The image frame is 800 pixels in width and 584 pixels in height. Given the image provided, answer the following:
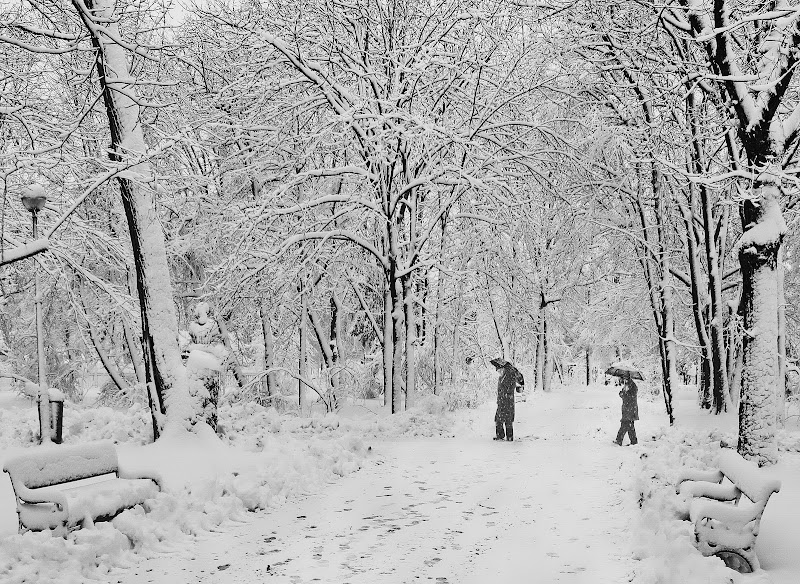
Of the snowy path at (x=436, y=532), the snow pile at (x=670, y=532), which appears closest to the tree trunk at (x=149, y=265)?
the snowy path at (x=436, y=532)

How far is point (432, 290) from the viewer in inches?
914

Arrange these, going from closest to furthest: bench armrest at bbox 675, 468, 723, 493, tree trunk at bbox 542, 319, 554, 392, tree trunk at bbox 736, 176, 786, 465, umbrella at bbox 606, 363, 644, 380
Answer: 1. bench armrest at bbox 675, 468, 723, 493
2. tree trunk at bbox 736, 176, 786, 465
3. umbrella at bbox 606, 363, 644, 380
4. tree trunk at bbox 542, 319, 554, 392

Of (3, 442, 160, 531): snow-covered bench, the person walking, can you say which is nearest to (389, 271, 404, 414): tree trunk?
the person walking

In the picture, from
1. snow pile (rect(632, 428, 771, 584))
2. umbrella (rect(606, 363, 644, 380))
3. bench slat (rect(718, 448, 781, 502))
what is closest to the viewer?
snow pile (rect(632, 428, 771, 584))

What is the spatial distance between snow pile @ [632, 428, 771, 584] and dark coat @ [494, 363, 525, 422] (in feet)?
12.7

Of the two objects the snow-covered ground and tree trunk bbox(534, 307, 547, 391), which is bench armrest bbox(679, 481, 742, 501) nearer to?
the snow-covered ground

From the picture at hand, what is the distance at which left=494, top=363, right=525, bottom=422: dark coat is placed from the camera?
14266 millimetres

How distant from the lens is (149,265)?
9898mm

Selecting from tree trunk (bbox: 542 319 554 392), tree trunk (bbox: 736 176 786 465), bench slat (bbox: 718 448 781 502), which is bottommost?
tree trunk (bbox: 542 319 554 392)

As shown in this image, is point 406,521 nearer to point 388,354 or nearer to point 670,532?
point 670,532

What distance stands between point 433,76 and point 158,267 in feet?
32.4

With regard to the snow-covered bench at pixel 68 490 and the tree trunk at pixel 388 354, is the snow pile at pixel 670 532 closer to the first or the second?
the snow-covered bench at pixel 68 490

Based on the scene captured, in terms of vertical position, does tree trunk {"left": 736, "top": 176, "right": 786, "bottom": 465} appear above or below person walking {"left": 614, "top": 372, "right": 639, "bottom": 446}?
above

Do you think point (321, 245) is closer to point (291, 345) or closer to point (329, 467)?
point (329, 467)
